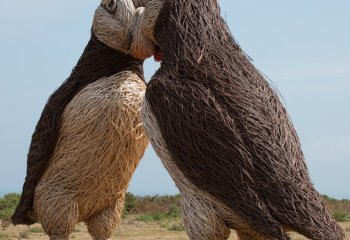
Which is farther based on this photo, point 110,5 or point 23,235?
point 23,235

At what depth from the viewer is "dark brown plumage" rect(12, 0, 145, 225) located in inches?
284

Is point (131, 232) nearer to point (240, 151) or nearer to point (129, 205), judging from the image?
point (129, 205)

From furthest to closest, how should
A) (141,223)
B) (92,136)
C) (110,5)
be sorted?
(141,223) → (110,5) → (92,136)

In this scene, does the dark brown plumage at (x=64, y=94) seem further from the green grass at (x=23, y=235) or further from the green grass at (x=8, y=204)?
the green grass at (x=8, y=204)

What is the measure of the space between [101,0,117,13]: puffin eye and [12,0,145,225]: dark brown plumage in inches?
10.0

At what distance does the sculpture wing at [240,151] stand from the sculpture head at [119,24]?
1314mm

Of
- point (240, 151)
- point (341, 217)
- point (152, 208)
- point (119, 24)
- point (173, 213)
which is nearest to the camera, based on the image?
point (240, 151)

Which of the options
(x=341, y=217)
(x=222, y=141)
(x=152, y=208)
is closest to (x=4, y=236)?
(x=152, y=208)

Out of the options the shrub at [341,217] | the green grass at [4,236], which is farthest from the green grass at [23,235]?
the shrub at [341,217]

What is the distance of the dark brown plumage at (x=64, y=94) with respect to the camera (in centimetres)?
722

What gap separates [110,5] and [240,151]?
276 centimetres

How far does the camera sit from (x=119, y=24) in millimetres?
7051

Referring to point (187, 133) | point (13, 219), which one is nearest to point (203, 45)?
point (187, 133)

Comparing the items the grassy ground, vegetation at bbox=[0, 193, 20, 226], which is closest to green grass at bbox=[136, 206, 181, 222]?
the grassy ground
